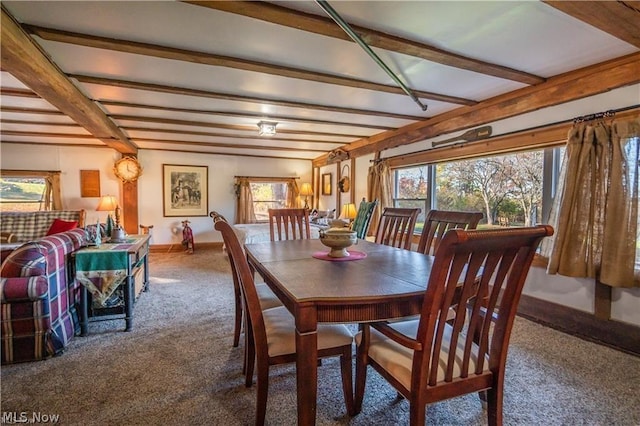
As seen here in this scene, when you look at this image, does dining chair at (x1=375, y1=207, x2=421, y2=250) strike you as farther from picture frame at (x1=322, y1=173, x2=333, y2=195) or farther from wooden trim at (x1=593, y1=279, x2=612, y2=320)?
picture frame at (x1=322, y1=173, x2=333, y2=195)

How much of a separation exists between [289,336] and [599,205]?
2644mm

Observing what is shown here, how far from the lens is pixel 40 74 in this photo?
230 centimetres

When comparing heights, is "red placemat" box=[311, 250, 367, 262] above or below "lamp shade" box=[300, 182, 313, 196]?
below

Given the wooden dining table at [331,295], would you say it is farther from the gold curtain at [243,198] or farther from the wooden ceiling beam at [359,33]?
the gold curtain at [243,198]

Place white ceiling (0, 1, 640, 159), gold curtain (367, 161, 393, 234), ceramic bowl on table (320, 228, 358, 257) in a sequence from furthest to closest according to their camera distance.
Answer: gold curtain (367, 161, 393, 234) < ceramic bowl on table (320, 228, 358, 257) < white ceiling (0, 1, 640, 159)

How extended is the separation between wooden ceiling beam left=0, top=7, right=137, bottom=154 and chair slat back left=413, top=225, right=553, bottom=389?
2.62 m

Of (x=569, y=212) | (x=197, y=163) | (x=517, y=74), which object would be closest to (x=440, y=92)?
(x=517, y=74)

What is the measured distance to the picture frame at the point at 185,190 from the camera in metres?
6.76

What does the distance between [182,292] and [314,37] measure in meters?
3.18

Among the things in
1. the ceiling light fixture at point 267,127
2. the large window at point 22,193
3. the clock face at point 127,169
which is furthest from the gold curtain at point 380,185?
the large window at point 22,193

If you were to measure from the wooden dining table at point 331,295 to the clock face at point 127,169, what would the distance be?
5601 mm

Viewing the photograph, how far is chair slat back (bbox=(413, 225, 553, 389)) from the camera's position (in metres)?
1.04

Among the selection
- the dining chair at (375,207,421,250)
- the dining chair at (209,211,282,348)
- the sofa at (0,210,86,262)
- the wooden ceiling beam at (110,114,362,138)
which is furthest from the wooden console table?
the sofa at (0,210,86,262)

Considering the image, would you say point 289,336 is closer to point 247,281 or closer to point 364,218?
point 247,281
